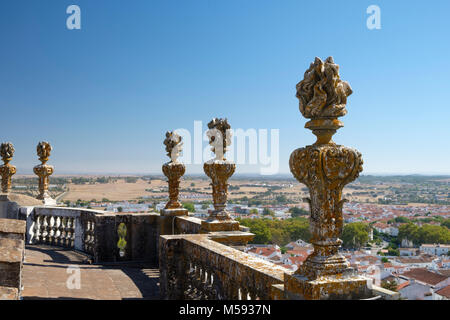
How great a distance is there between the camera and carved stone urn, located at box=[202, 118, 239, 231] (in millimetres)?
8172

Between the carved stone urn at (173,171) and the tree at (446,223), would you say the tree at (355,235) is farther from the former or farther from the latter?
the carved stone urn at (173,171)

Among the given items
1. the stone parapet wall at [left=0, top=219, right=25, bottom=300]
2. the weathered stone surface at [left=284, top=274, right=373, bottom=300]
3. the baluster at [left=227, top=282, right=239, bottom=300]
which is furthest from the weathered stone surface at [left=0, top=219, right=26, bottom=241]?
the weathered stone surface at [left=284, top=274, right=373, bottom=300]

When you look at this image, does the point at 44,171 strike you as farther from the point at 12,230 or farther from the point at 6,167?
the point at 12,230

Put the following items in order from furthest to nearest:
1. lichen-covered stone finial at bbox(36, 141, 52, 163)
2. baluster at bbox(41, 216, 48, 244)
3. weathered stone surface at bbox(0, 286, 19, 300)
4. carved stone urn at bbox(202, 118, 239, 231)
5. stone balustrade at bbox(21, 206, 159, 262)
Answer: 1. lichen-covered stone finial at bbox(36, 141, 52, 163)
2. baluster at bbox(41, 216, 48, 244)
3. stone balustrade at bbox(21, 206, 159, 262)
4. carved stone urn at bbox(202, 118, 239, 231)
5. weathered stone surface at bbox(0, 286, 19, 300)

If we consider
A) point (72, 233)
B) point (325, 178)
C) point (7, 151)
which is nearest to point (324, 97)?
point (325, 178)

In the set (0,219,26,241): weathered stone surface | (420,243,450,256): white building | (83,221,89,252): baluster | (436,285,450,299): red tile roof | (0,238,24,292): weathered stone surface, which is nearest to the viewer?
(0,238,24,292): weathered stone surface

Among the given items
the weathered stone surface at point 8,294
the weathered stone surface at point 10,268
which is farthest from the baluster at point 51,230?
the weathered stone surface at point 8,294

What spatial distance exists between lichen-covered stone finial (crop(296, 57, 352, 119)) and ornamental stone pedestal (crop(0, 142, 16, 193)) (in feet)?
44.5

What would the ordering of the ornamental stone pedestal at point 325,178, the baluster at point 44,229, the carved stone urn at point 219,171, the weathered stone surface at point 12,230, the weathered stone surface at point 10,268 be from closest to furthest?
the ornamental stone pedestal at point 325,178 → the weathered stone surface at point 10,268 → the weathered stone surface at point 12,230 → the carved stone urn at point 219,171 → the baluster at point 44,229

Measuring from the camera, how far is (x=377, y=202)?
13675cm

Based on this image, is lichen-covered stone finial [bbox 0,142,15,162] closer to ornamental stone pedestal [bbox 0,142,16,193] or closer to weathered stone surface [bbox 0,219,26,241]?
ornamental stone pedestal [bbox 0,142,16,193]

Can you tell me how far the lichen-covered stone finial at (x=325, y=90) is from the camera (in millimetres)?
3768

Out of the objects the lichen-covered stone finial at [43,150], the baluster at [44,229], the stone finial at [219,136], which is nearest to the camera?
the stone finial at [219,136]
